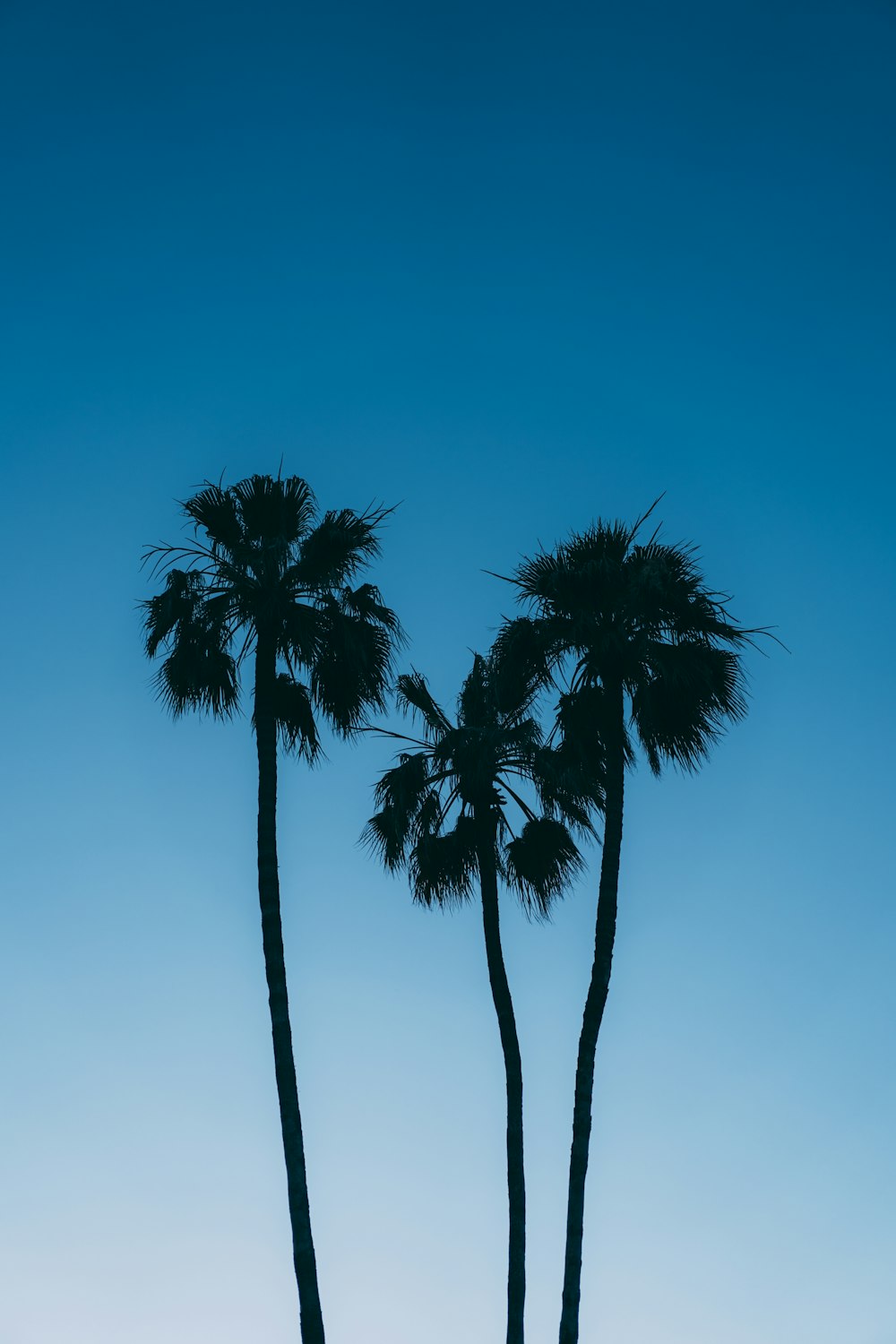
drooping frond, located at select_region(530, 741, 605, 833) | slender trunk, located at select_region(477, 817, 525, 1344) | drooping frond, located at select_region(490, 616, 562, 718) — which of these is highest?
drooping frond, located at select_region(490, 616, 562, 718)

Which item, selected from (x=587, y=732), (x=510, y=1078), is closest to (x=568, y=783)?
(x=587, y=732)

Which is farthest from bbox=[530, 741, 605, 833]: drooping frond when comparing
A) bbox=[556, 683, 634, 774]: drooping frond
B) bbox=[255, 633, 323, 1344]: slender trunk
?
bbox=[255, 633, 323, 1344]: slender trunk

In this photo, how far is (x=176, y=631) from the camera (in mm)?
23391

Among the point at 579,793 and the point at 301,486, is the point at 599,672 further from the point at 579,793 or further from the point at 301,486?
the point at 301,486

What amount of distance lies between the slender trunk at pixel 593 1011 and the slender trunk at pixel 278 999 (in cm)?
367

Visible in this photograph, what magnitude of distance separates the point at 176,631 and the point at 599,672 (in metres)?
7.32

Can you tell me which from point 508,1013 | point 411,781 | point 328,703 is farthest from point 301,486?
point 508,1013

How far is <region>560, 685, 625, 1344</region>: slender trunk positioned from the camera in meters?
19.7

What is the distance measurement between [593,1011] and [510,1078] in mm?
2516

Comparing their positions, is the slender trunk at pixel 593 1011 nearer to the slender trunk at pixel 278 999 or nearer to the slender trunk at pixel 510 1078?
the slender trunk at pixel 510 1078

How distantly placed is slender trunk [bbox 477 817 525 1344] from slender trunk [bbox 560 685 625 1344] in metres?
1.86

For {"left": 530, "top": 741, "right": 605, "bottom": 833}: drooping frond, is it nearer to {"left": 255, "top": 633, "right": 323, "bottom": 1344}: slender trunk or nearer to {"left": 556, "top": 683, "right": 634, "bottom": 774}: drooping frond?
{"left": 556, "top": 683, "right": 634, "bottom": 774}: drooping frond

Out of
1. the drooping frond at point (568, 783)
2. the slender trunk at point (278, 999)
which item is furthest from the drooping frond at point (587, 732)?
the slender trunk at point (278, 999)

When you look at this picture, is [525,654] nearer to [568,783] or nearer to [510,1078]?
[568,783]
